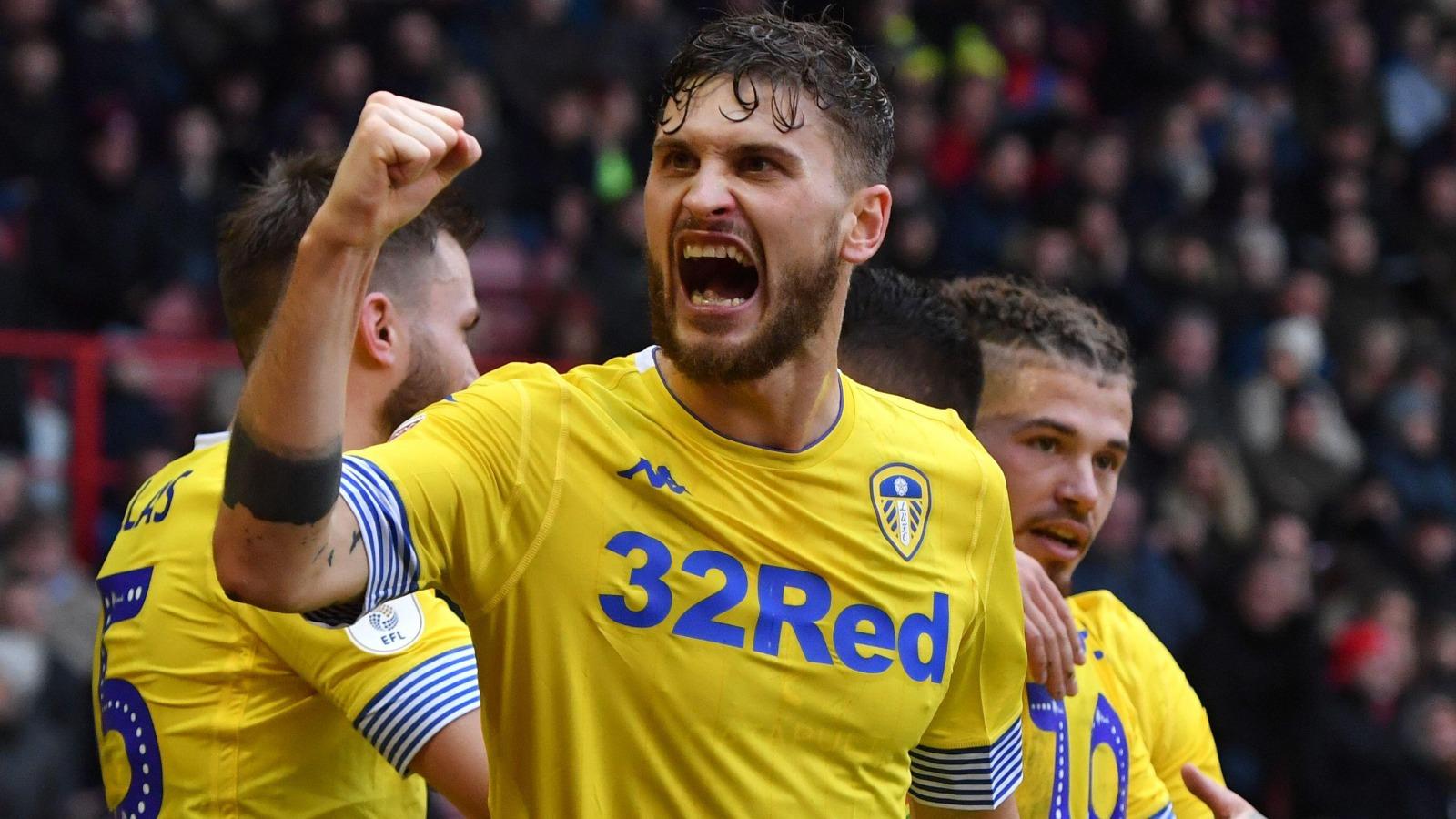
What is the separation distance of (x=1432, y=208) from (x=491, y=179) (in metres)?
7.53

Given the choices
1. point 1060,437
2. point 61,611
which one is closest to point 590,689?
point 1060,437

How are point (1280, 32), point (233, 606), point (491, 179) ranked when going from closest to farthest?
point (233, 606), point (491, 179), point (1280, 32)

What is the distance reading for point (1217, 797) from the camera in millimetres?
4031

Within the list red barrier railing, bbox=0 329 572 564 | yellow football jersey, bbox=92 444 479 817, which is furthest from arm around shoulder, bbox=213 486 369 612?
red barrier railing, bbox=0 329 572 564

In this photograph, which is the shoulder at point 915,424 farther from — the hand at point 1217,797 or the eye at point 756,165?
the hand at point 1217,797

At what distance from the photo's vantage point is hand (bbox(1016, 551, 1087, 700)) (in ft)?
12.1

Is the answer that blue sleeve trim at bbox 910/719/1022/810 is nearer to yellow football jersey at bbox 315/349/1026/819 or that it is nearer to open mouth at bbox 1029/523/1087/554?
yellow football jersey at bbox 315/349/1026/819

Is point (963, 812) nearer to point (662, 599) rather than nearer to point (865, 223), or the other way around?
point (662, 599)

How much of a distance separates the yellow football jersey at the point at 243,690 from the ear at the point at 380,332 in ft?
1.31

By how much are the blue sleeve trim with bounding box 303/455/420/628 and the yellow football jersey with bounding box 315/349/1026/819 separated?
0.4 inches

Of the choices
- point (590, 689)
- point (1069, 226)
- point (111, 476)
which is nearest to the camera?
point (590, 689)

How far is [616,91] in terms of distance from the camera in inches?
464

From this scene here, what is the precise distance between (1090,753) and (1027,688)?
0.27m

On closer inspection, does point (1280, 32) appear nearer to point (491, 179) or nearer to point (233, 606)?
point (491, 179)
